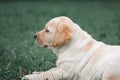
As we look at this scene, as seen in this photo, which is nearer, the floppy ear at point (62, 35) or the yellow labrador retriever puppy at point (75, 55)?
the yellow labrador retriever puppy at point (75, 55)

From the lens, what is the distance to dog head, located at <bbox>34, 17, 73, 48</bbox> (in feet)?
21.9

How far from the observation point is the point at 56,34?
674 cm

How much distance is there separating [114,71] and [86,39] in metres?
1.03

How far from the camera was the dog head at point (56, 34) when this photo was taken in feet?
21.9

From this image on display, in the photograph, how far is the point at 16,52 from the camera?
372 inches

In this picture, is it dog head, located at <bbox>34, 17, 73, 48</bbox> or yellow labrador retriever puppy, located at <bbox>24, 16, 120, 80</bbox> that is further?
dog head, located at <bbox>34, 17, 73, 48</bbox>

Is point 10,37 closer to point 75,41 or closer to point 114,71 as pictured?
point 75,41

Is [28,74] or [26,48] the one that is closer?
[28,74]

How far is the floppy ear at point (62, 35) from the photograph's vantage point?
21.8 ft

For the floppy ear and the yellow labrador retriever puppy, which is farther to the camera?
the floppy ear

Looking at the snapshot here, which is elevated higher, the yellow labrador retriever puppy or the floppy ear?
the floppy ear

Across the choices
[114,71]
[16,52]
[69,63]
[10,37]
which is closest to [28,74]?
[69,63]

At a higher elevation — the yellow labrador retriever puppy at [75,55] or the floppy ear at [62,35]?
the floppy ear at [62,35]

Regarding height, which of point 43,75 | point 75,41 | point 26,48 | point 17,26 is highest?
point 75,41
